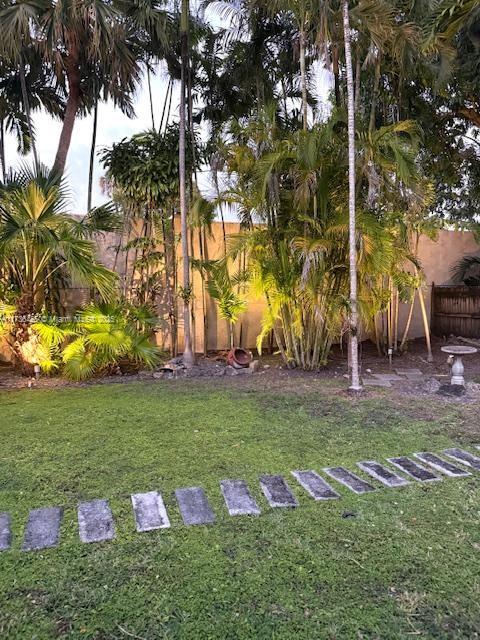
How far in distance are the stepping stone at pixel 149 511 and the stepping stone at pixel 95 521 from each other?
13 centimetres

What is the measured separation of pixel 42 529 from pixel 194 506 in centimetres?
71

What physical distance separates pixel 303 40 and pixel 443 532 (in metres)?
4.97

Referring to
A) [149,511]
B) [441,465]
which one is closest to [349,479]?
[441,465]

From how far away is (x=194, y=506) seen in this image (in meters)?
2.30

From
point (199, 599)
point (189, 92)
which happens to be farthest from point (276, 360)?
point (199, 599)

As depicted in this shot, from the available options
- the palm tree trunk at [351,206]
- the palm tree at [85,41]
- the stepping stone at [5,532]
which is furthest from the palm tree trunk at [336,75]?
the stepping stone at [5,532]

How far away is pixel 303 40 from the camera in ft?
16.4

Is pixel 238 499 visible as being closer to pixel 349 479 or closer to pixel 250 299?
pixel 349 479

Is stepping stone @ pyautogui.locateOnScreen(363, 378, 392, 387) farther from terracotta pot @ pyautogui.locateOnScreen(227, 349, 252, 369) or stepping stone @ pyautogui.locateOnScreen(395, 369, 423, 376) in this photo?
terracotta pot @ pyautogui.locateOnScreen(227, 349, 252, 369)

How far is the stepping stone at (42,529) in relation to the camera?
1983 mm

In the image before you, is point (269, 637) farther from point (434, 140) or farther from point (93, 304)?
point (434, 140)

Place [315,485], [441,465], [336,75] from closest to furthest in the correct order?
1. [315,485]
2. [441,465]
3. [336,75]

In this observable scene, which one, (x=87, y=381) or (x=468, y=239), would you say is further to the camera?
(x=468, y=239)

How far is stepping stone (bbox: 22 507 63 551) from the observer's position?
1983mm
